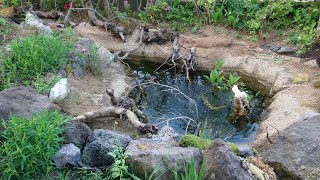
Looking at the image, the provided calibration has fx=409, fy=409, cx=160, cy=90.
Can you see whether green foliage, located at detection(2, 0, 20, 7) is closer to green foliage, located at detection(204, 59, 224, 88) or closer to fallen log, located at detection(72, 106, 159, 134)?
green foliage, located at detection(204, 59, 224, 88)

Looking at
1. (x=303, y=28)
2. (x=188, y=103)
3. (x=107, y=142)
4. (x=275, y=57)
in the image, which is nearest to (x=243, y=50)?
Result: (x=275, y=57)

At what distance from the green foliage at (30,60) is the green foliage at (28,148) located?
1881mm

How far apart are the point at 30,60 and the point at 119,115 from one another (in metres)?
1.53

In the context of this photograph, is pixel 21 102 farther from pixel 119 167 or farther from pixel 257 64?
pixel 257 64

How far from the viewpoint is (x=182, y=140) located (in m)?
4.65

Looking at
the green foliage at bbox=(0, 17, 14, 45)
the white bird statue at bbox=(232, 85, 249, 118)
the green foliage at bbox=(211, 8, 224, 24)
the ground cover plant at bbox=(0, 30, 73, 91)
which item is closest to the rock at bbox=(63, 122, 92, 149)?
the ground cover plant at bbox=(0, 30, 73, 91)

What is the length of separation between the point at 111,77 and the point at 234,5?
13.7 feet

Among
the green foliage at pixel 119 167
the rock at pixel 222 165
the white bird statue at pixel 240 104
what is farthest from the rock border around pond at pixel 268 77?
the green foliage at pixel 119 167

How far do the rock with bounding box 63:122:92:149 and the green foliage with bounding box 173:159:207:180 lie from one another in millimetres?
1156

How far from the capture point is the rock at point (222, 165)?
372 centimetres

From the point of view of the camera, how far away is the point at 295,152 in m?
4.37

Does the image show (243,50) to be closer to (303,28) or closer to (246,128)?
(303,28)

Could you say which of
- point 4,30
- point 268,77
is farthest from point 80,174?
point 268,77

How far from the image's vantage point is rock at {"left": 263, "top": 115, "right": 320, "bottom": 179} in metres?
4.22
